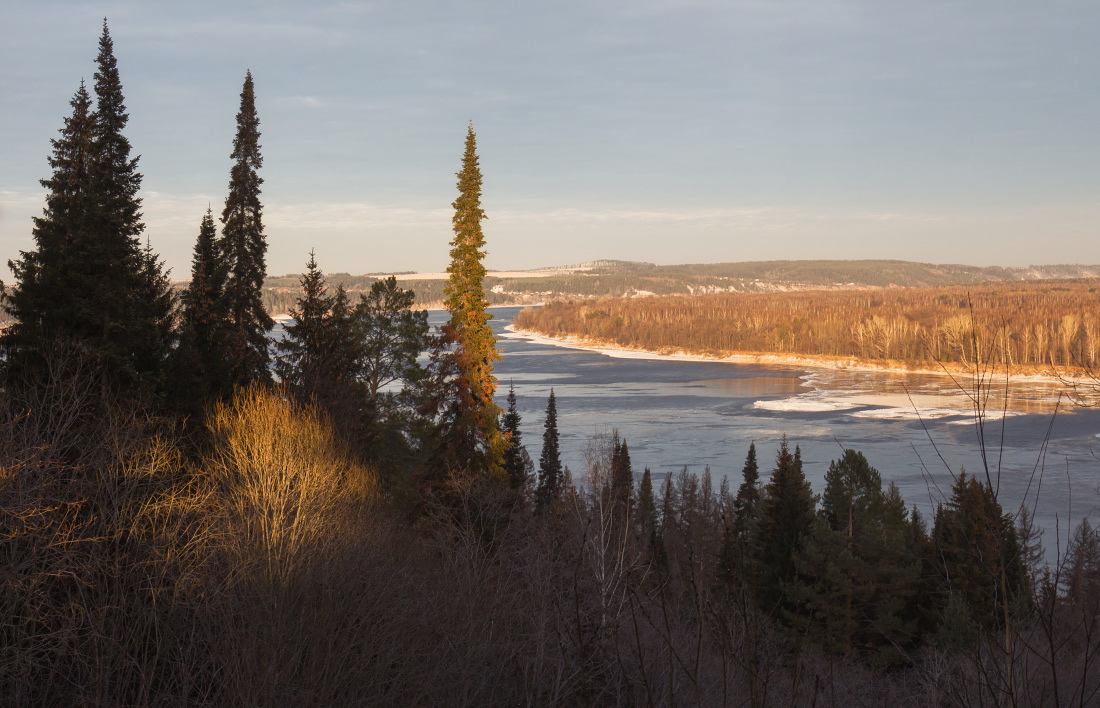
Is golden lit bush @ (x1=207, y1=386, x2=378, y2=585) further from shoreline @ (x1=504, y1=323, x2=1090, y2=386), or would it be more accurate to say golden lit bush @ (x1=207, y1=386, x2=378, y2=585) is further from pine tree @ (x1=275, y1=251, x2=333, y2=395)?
shoreline @ (x1=504, y1=323, x2=1090, y2=386)

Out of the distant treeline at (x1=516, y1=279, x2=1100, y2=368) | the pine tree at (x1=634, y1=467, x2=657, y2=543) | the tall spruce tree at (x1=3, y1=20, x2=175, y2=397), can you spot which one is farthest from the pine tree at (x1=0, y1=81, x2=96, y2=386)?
the distant treeline at (x1=516, y1=279, x2=1100, y2=368)

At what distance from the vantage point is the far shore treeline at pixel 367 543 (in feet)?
19.2

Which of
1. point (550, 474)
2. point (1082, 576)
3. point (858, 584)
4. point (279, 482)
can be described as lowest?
point (858, 584)

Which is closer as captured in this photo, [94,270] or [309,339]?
[94,270]

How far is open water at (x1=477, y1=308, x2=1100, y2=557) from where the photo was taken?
109 ft

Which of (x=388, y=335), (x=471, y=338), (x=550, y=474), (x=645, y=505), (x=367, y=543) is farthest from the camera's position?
(x=645, y=505)

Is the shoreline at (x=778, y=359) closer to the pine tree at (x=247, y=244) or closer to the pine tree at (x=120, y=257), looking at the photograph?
the pine tree at (x=247, y=244)

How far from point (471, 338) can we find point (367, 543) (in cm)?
853

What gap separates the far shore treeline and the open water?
5.34 metres

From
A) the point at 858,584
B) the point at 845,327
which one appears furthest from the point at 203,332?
the point at 845,327

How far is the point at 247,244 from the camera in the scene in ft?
74.6

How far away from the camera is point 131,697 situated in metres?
8.00

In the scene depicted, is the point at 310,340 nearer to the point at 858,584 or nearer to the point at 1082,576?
the point at 858,584

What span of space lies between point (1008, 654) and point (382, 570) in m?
9.26
